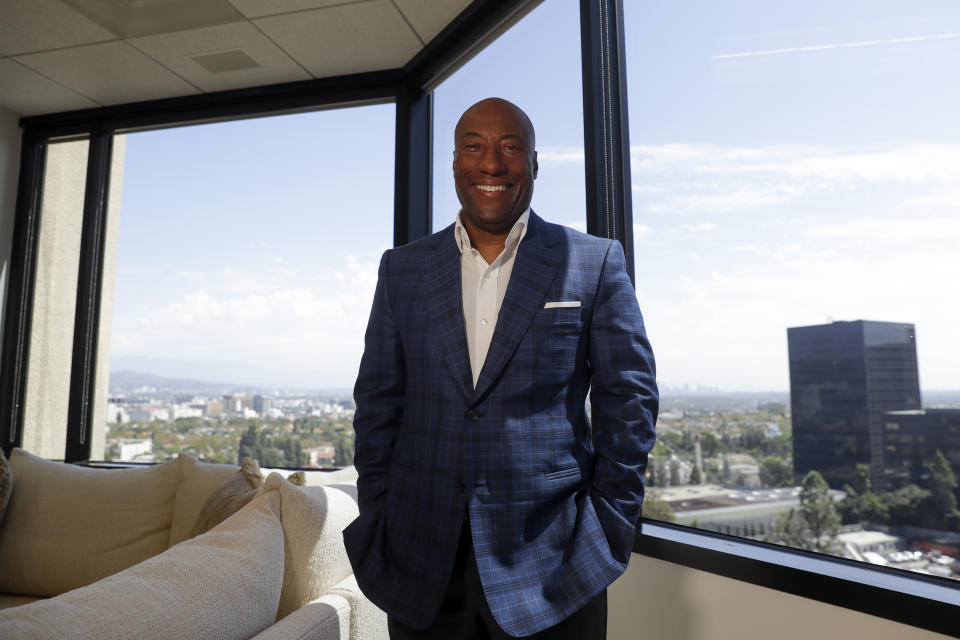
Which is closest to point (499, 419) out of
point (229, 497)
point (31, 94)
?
point (229, 497)

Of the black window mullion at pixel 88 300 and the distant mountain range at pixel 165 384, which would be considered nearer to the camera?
the distant mountain range at pixel 165 384

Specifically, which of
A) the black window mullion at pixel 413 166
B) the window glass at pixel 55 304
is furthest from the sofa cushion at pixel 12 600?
the black window mullion at pixel 413 166

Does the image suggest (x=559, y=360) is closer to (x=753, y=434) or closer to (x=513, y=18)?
(x=753, y=434)

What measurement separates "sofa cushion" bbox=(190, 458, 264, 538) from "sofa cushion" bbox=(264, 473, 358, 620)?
0.22 m

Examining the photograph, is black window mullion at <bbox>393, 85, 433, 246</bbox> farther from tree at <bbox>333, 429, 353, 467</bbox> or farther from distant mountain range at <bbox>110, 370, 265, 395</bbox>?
distant mountain range at <bbox>110, 370, 265, 395</bbox>

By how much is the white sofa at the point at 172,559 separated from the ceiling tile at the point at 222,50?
206 cm

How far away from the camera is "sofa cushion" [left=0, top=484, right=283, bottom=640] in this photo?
2.81ft

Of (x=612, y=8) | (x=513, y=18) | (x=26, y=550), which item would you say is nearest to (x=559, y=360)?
(x=612, y=8)

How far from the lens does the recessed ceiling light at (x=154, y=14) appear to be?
2.81 meters

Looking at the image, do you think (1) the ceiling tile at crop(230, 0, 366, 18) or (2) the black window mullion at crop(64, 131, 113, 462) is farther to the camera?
(2) the black window mullion at crop(64, 131, 113, 462)

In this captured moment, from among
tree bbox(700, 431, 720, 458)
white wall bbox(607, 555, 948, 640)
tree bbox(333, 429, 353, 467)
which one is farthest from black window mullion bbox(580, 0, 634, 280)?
tree bbox(333, 429, 353, 467)

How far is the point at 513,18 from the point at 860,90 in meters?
1.55

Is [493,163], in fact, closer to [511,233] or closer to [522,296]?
[511,233]

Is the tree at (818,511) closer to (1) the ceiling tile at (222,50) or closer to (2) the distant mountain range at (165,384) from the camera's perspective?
(2) the distant mountain range at (165,384)
